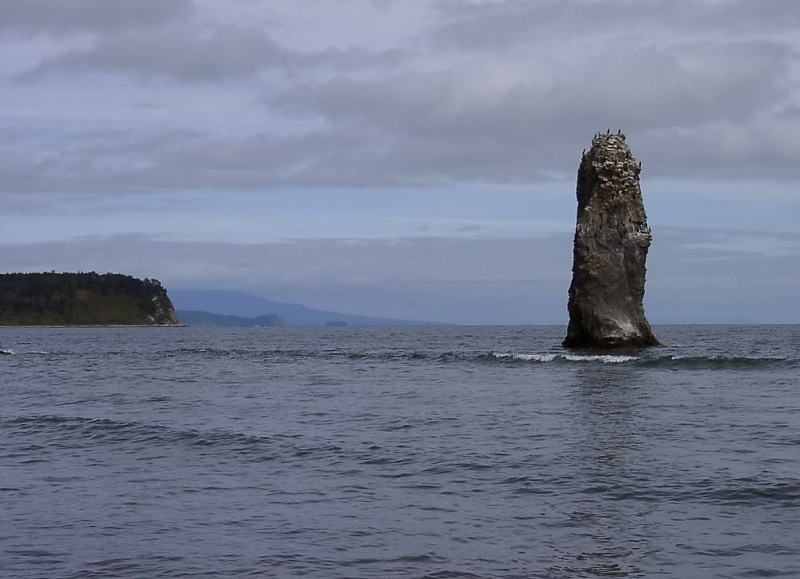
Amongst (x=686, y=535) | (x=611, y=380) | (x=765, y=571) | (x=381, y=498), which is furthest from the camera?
(x=611, y=380)

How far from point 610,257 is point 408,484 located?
42.6m

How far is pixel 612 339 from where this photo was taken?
5616 cm

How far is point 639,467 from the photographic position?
55.0 ft

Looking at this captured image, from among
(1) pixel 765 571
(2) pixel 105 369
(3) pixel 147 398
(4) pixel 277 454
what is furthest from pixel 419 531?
(2) pixel 105 369

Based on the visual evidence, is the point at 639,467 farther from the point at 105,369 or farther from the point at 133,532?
the point at 105,369

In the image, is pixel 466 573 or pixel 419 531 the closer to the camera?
pixel 466 573

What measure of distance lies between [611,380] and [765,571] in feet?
82.8

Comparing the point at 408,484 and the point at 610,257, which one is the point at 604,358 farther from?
the point at 408,484

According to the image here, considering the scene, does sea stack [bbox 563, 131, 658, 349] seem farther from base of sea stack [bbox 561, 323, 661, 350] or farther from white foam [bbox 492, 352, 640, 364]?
white foam [bbox 492, 352, 640, 364]

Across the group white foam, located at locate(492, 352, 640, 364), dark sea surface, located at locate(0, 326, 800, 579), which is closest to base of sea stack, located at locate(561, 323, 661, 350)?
white foam, located at locate(492, 352, 640, 364)

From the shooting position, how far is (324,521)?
44.3 ft

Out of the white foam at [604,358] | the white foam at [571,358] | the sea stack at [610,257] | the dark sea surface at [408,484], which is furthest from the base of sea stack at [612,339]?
the dark sea surface at [408,484]

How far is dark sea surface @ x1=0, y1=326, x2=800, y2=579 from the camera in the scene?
11.6 meters

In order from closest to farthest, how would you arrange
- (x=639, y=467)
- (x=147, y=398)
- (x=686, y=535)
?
(x=686, y=535) → (x=639, y=467) → (x=147, y=398)
